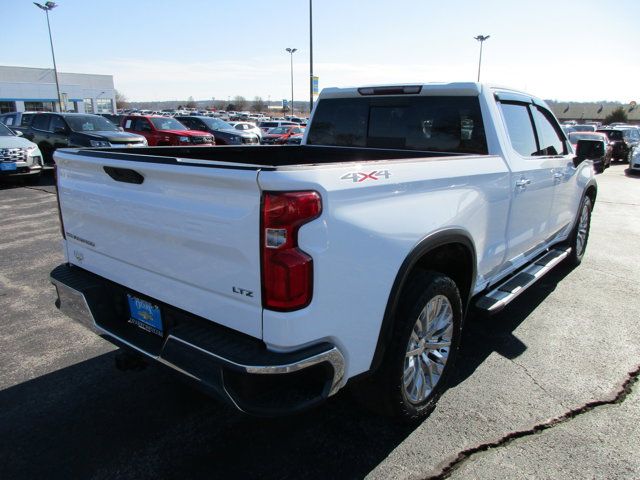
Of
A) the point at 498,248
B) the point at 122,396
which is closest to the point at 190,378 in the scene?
the point at 122,396

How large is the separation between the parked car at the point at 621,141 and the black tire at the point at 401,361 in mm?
24472

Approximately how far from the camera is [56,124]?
1352 centimetres

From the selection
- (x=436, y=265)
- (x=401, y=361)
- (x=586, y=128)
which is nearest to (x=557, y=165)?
(x=436, y=265)

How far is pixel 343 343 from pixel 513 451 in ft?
→ 4.31

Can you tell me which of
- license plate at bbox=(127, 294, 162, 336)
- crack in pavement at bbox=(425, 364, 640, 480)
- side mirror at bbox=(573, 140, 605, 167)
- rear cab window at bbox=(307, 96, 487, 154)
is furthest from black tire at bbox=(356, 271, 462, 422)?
side mirror at bbox=(573, 140, 605, 167)

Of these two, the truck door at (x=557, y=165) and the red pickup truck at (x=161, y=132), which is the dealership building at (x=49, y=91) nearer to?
the red pickup truck at (x=161, y=132)

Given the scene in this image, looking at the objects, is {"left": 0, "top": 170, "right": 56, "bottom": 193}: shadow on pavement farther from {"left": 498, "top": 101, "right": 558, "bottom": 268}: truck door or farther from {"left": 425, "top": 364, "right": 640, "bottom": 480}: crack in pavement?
{"left": 425, "top": 364, "right": 640, "bottom": 480}: crack in pavement

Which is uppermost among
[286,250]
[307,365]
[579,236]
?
[286,250]

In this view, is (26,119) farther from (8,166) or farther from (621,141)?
(621,141)

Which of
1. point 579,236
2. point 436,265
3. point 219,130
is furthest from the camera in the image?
point 219,130

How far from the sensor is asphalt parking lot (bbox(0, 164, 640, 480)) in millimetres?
2518

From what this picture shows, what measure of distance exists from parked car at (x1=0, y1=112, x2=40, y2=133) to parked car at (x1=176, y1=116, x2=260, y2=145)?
579 centimetres

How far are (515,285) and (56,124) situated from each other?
45.2ft

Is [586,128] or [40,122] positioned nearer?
[40,122]
